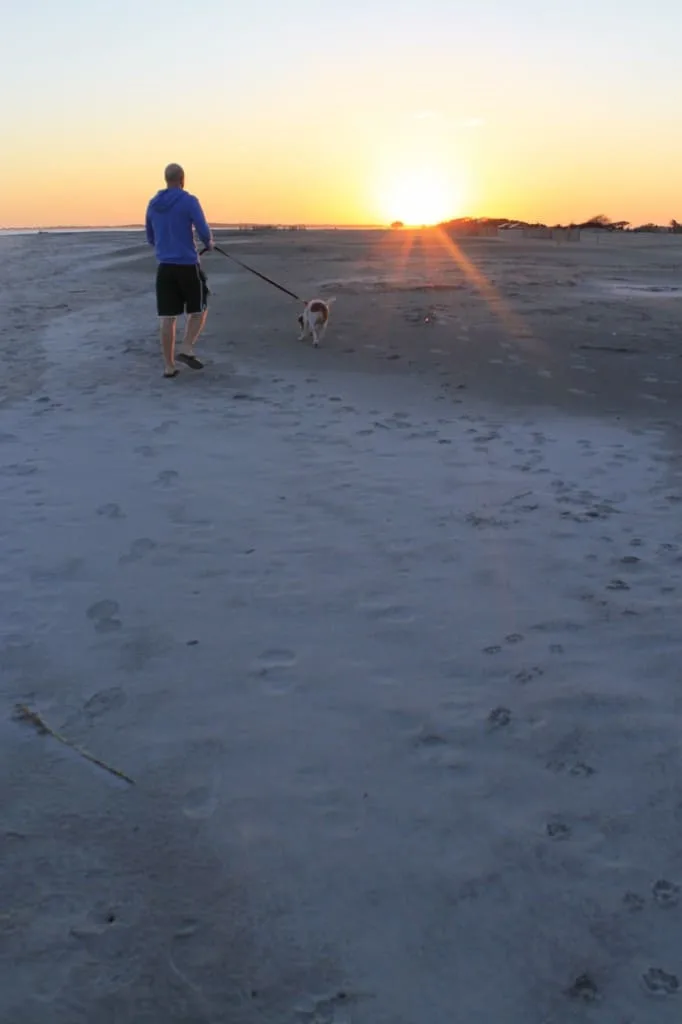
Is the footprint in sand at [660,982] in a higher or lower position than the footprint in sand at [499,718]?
lower

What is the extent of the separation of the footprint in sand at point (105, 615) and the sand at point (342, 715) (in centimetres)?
2

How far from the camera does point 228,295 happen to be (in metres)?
14.2

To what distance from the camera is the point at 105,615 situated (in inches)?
154

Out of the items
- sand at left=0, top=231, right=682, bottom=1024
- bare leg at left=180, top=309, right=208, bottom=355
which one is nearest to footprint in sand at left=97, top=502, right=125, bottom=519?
sand at left=0, top=231, right=682, bottom=1024

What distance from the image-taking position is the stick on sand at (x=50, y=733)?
2.90 meters

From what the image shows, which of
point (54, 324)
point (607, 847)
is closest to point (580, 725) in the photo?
point (607, 847)

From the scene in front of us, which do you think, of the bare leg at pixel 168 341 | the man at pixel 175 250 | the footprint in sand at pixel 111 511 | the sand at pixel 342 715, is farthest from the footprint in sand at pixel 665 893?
the bare leg at pixel 168 341

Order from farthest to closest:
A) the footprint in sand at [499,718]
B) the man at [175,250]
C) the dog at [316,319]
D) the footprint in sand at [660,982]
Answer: the dog at [316,319] → the man at [175,250] → the footprint in sand at [499,718] → the footprint in sand at [660,982]

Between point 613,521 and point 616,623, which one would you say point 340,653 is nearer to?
point 616,623

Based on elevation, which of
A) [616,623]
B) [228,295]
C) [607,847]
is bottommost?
[607,847]

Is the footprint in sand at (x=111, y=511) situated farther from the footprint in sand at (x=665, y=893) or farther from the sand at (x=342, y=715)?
the footprint in sand at (x=665, y=893)

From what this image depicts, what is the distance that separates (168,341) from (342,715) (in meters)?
6.16

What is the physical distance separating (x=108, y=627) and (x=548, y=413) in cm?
478

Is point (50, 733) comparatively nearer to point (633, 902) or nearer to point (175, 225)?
point (633, 902)
